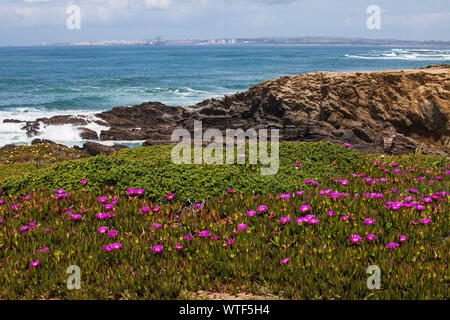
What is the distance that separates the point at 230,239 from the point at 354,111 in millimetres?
20727

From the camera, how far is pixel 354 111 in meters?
24.1

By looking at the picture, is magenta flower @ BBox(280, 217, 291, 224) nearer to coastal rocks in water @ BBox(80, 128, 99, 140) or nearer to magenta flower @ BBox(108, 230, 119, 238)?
magenta flower @ BBox(108, 230, 119, 238)

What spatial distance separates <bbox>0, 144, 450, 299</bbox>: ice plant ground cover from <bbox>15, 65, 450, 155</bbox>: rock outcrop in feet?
43.8

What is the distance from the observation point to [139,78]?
80.1m

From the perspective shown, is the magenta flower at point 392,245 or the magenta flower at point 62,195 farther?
the magenta flower at point 62,195

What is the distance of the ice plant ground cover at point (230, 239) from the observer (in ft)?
14.1

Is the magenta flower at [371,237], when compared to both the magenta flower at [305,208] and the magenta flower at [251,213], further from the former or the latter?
the magenta flower at [251,213]

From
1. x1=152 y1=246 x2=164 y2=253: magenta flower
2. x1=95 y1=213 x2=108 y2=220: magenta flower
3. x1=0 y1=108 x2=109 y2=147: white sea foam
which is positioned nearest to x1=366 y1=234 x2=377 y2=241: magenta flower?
x1=152 y1=246 x2=164 y2=253: magenta flower

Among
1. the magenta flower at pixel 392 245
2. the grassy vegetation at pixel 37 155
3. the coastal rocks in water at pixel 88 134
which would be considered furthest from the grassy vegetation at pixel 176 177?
the coastal rocks in water at pixel 88 134

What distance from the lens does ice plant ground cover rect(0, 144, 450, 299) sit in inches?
169

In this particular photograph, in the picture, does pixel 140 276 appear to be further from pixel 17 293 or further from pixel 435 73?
pixel 435 73

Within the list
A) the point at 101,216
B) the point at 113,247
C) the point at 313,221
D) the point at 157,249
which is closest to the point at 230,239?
the point at 157,249

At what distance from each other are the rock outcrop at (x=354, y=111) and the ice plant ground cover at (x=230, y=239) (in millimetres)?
13358

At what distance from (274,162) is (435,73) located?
57.5 ft
